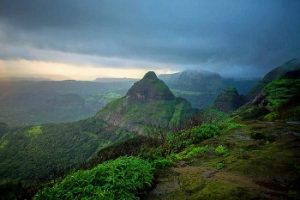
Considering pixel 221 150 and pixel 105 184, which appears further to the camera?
pixel 221 150

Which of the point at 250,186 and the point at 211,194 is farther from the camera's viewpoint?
the point at 250,186

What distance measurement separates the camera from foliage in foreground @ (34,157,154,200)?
15711 mm

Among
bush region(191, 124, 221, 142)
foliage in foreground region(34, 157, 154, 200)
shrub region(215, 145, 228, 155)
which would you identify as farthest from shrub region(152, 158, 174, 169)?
bush region(191, 124, 221, 142)

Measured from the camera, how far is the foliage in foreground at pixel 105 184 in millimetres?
15711

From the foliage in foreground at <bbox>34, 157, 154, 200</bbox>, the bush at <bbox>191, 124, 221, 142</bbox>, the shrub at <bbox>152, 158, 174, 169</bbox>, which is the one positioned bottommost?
the bush at <bbox>191, 124, 221, 142</bbox>

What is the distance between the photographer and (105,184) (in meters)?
16.8

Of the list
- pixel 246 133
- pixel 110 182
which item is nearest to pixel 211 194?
pixel 110 182

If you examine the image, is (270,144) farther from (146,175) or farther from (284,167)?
(146,175)

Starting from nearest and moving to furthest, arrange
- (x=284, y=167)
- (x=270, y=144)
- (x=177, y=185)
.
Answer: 1. (x=177, y=185)
2. (x=284, y=167)
3. (x=270, y=144)

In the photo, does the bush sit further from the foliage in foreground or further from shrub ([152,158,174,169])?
the foliage in foreground

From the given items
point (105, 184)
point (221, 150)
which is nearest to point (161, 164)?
point (221, 150)

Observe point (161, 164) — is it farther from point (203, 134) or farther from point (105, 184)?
point (203, 134)

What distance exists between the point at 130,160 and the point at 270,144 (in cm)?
1436

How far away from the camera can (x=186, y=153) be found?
3006 cm
